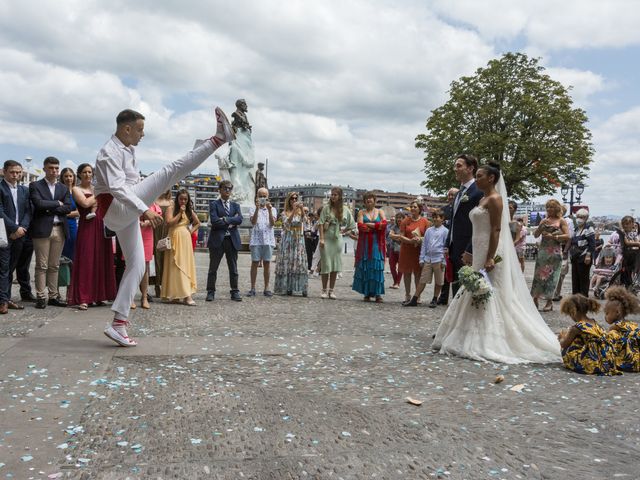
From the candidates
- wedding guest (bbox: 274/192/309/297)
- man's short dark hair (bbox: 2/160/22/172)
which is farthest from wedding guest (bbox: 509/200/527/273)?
man's short dark hair (bbox: 2/160/22/172)

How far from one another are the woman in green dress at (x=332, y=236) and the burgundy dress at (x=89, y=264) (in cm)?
406

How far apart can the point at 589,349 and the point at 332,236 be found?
6350 millimetres

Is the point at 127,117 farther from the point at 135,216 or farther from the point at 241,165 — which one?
the point at 241,165

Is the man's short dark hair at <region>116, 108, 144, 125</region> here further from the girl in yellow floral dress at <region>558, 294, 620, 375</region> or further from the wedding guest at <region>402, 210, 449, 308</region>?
the wedding guest at <region>402, 210, 449, 308</region>

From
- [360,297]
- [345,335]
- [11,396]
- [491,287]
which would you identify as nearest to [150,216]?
[11,396]

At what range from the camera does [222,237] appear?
413 inches

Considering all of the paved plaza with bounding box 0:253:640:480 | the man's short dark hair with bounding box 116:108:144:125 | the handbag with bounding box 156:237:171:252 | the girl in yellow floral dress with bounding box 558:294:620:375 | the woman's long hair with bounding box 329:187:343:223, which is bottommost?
the paved plaza with bounding box 0:253:640:480

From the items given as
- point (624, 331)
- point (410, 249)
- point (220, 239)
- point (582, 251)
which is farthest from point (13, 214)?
point (582, 251)

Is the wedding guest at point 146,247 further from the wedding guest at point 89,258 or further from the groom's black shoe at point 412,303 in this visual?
the groom's black shoe at point 412,303

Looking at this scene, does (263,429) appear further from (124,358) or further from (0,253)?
(0,253)

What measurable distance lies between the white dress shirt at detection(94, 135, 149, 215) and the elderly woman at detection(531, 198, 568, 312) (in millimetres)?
7064

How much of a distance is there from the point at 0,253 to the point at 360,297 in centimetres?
639

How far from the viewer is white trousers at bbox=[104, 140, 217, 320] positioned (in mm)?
5812

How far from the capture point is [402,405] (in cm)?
427
